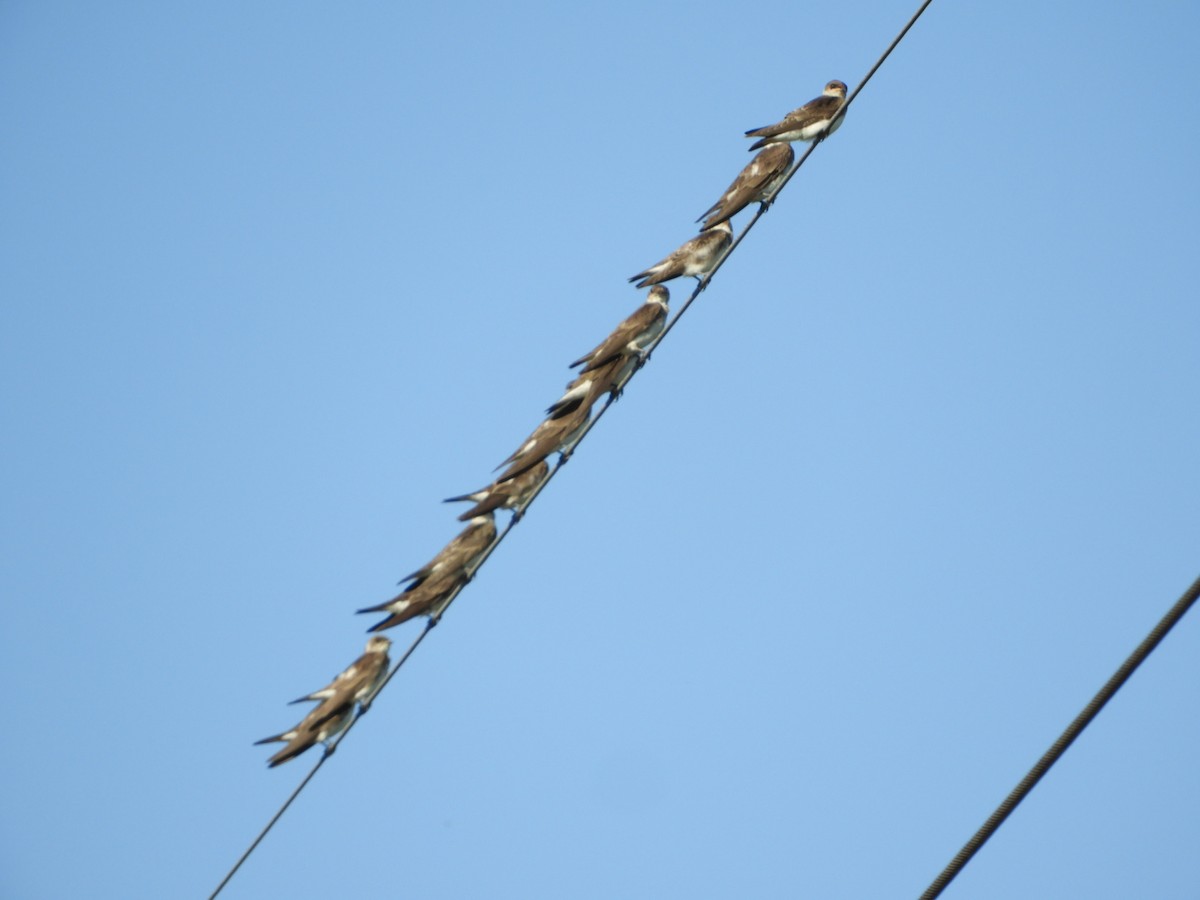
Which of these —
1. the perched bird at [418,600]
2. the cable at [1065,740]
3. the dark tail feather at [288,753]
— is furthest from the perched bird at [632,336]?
the cable at [1065,740]

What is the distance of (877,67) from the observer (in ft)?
22.3

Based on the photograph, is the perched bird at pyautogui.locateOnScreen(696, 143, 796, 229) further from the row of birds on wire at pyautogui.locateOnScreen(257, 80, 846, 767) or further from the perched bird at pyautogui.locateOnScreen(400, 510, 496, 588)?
the perched bird at pyautogui.locateOnScreen(400, 510, 496, 588)

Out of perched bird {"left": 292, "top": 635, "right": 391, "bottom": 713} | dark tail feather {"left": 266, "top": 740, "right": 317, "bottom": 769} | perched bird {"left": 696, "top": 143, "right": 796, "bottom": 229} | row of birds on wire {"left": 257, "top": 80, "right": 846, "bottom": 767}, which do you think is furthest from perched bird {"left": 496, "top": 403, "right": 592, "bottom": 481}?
perched bird {"left": 696, "top": 143, "right": 796, "bottom": 229}

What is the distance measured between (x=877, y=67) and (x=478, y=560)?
3116 mm

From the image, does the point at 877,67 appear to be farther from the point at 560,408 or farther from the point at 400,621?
the point at 400,621

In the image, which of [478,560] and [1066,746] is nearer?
[1066,746]

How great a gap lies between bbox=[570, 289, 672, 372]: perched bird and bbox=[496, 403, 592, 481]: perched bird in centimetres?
73

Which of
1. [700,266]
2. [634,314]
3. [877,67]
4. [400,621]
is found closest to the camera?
[400,621]

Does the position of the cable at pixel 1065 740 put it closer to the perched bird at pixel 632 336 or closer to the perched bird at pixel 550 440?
the perched bird at pixel 550 440

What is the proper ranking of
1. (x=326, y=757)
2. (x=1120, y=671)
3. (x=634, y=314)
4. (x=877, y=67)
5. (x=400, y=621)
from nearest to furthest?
(x=1120, y=671) → (x=326, y=757) → (x=400, y=621) → (x=877, y=67) → (x=634, y=314)

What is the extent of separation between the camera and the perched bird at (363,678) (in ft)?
20.7

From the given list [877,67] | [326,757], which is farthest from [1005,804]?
[877,67]

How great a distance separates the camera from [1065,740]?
164 inches

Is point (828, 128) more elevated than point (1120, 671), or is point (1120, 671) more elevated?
point (828, 128)
